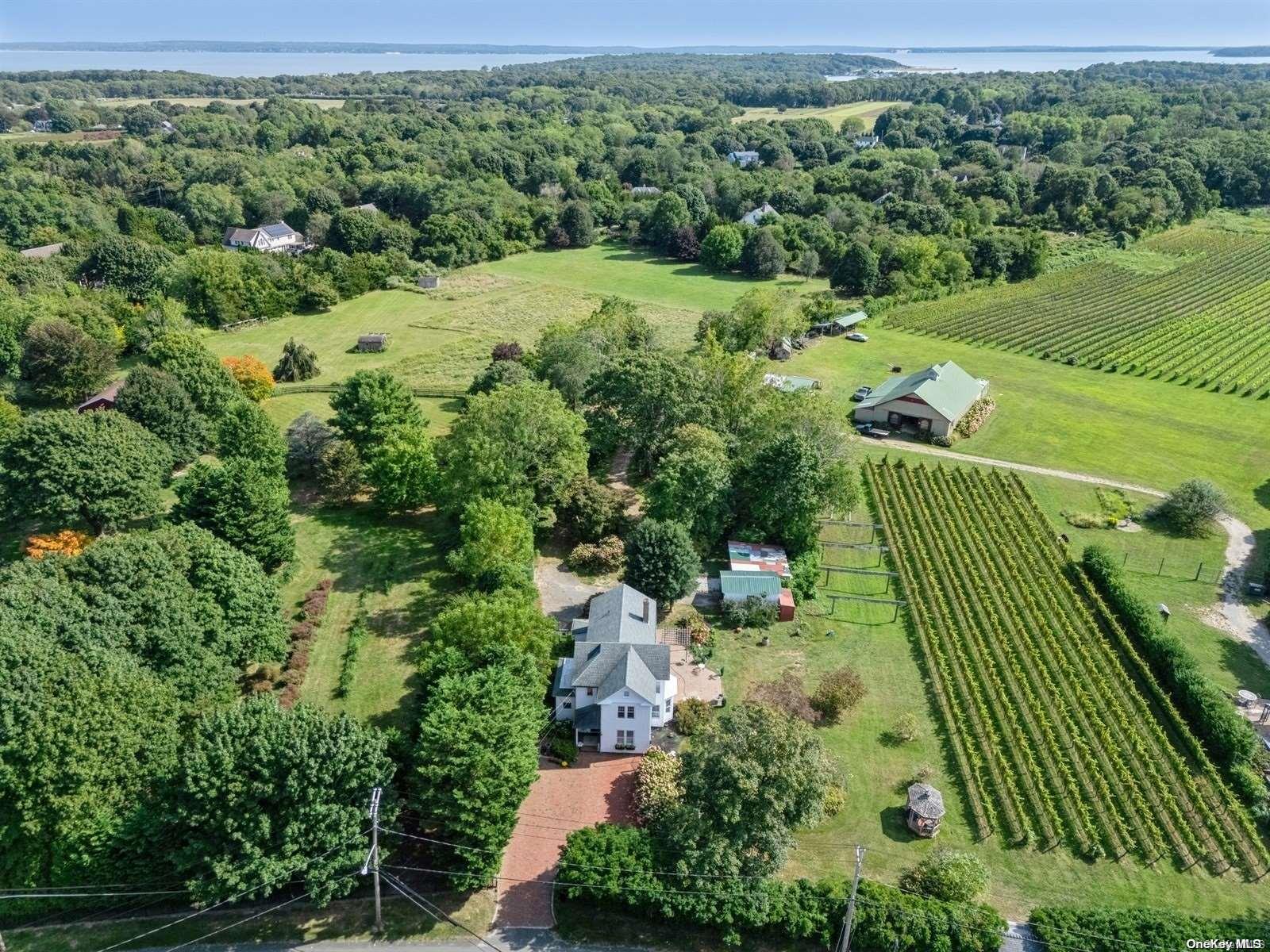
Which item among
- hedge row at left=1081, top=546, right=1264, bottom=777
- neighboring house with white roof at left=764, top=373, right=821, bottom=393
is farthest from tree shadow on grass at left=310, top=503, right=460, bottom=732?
hedge row at left=1081, top=546, right=1264, bottom=777

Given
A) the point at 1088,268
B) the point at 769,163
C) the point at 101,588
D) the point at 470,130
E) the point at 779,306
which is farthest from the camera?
the point at 470,130

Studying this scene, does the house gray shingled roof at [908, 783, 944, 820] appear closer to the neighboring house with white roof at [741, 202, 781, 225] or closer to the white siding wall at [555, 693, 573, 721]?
the white siding wall at [555, 693, 573, 721]

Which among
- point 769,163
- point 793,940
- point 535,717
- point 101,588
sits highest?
point 769,163

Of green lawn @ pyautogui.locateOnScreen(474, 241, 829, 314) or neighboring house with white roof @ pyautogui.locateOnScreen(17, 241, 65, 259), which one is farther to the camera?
green lawn @ pyautogui.locateOnScreen(474, 241, 829, 314)

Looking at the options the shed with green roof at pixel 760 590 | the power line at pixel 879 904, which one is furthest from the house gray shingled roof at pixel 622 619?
the power line at pixel 879 904

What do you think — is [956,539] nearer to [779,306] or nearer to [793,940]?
[793,940]

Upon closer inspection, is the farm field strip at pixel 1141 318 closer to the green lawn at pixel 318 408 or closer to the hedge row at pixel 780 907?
the green lawn at pixel 318 408

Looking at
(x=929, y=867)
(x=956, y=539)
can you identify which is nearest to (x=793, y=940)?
(x=929, y=867)
